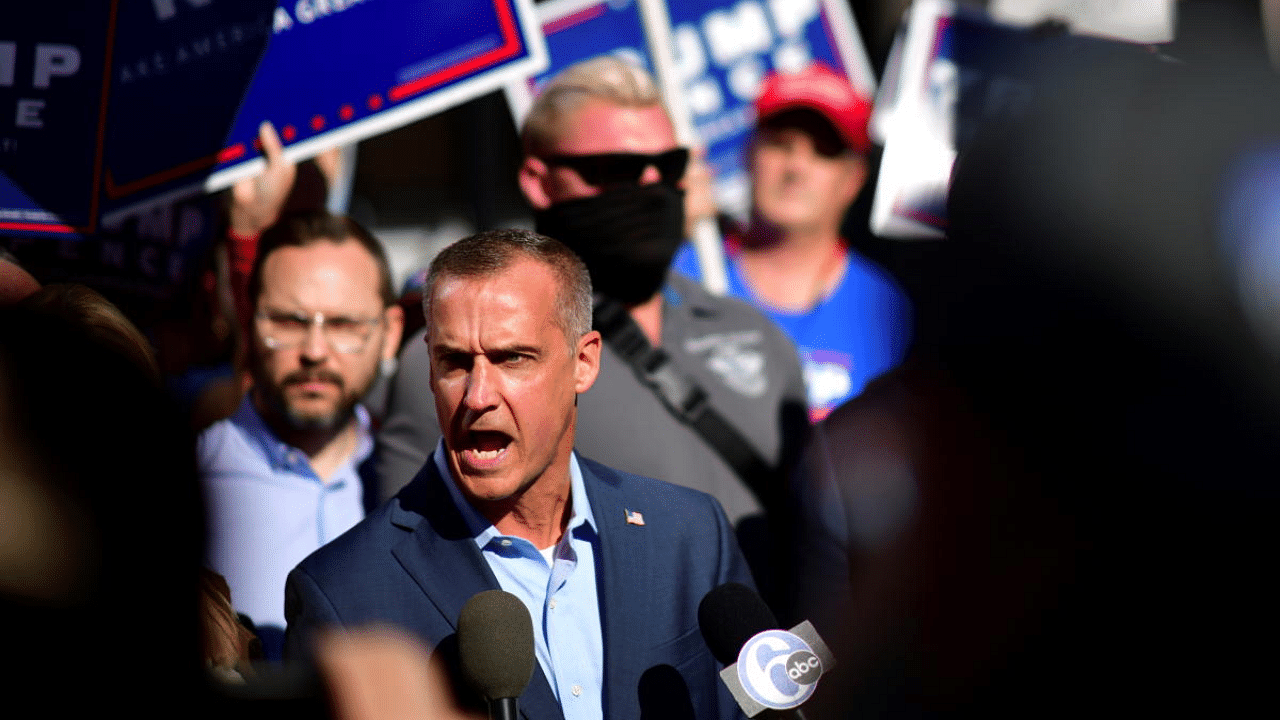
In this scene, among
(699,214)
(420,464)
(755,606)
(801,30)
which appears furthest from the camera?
(801,30)

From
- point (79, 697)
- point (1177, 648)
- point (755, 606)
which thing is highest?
point (79, 697)

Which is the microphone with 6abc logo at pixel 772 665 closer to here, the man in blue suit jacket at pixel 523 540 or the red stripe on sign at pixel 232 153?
the man in blue suit jacket at pixel 523 540

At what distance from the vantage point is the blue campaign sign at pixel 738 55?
5.34 m

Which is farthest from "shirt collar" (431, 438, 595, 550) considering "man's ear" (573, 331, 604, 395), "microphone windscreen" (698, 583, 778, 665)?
"microphone windscreen" (698, 583, 778, 665)

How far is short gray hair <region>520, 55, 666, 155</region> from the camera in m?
3.46

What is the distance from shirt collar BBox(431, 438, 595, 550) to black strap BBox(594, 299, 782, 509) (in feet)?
2.03

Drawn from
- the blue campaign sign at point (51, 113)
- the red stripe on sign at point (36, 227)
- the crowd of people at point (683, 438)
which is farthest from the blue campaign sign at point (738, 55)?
the red stripe on sign at point (36, 227)

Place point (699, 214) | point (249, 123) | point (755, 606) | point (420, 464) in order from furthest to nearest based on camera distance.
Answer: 1. point (699, 214)
2. point (249, 123)
3. point (420, 464)
4. point (755, 606)

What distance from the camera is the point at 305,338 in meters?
3.66

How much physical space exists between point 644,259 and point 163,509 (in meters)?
2.35

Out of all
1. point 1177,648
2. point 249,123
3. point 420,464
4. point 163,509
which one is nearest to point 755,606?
point 1177,648

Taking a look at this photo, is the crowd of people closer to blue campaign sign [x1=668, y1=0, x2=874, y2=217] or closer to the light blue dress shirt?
the light blue dress shirt

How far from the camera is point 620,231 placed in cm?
337

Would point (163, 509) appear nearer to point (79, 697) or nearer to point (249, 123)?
point (79, 697)
